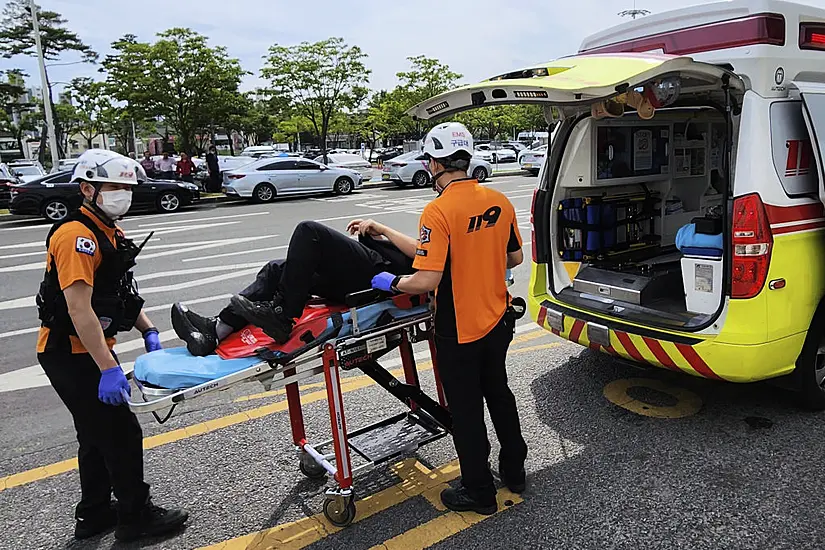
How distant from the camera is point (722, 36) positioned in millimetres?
3672

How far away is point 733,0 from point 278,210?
14.6 m

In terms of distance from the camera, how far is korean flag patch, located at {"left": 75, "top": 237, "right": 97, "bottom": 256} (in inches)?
108

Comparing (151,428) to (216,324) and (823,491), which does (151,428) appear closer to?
(216,324)

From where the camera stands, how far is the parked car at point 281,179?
19.0 m

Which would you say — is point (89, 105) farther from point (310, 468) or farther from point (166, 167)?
point (310, 468)

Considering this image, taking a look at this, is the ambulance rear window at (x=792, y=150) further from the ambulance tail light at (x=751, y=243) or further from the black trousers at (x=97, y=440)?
the black trousers at (x=97, y=440)

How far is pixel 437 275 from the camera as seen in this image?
302 cm

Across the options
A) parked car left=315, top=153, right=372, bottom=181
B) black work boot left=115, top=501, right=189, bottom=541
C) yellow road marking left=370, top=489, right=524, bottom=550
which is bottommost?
yellow road marking left=370, top=489, right=524, bottom=550

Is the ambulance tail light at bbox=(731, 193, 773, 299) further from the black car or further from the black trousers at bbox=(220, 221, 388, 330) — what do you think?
the black car

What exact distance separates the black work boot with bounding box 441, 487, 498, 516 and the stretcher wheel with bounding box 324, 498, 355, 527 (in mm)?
493

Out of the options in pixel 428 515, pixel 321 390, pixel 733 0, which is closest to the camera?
pixel 428 515

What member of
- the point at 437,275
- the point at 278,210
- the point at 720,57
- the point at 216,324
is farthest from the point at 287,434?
the point at 278,210

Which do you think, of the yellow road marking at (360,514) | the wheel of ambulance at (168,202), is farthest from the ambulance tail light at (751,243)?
the wheel of ambulance at (168,202)

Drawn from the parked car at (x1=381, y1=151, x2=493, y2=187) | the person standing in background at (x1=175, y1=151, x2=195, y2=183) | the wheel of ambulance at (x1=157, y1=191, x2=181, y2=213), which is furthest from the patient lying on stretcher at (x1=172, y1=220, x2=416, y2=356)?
the parked car at (x1=381, y1=151, x2=493, y2=187)
